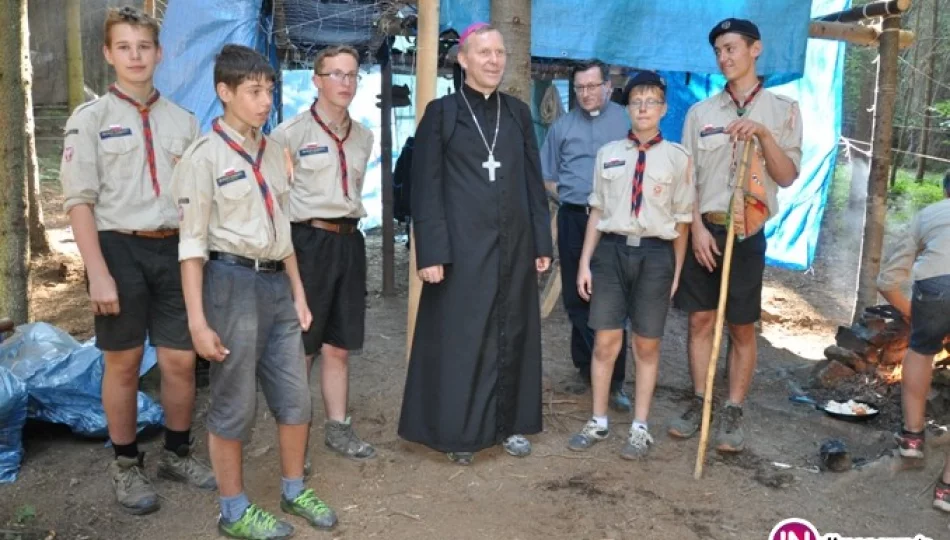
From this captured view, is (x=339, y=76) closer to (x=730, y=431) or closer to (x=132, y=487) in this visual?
(x=132, y=487)

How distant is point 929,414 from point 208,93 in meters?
4.97

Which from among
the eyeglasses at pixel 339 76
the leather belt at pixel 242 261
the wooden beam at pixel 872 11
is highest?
the wooden beam at pixel 872 11

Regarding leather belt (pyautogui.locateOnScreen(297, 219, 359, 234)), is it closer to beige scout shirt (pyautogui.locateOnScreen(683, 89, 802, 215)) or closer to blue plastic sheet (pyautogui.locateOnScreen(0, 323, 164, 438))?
blue plastic sheet (pyautogui.locateOnScreen(0, 323, 164, 438))

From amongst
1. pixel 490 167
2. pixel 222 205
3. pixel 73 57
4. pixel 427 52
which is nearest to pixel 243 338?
pixel 222 205

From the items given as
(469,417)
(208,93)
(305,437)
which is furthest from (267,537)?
(208,93)

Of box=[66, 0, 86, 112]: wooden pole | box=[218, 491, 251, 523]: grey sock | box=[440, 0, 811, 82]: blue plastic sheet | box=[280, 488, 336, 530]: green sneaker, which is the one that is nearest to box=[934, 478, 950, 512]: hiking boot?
box=[280, 488, 336, 530]: green sneaker

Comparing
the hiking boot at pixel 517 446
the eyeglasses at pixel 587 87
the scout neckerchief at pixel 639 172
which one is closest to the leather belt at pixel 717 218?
the scout neckerchief at pixel 639 172

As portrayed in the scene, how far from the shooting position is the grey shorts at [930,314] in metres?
3.81

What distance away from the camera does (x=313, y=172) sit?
12.4ft

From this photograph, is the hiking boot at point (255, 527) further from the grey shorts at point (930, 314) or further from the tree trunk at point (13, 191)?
the grey shorts at point (930, 314)

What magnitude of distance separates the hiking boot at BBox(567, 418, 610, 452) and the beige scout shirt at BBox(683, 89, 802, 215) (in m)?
1.32

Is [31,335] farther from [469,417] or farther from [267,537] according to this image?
[469,417]

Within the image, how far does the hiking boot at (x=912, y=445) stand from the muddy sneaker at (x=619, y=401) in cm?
148

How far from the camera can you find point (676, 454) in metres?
4.18
